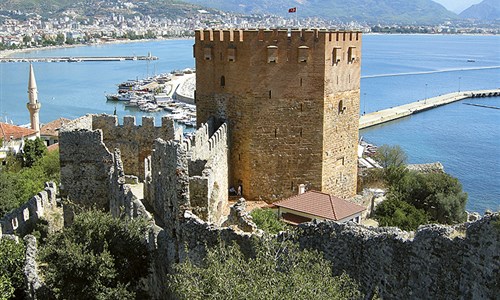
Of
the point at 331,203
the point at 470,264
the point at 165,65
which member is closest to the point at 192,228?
the point at 470,264

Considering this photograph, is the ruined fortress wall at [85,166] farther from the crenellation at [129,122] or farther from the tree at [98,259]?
the tree at [98,259]

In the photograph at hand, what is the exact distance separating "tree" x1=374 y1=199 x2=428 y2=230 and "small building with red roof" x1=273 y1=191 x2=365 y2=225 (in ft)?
7.00

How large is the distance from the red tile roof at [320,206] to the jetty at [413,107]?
5009 centimetres

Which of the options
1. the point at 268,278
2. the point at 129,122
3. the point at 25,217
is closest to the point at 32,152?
the point at 129,122

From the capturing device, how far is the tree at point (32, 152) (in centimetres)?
3651

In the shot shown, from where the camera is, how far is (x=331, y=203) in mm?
16359

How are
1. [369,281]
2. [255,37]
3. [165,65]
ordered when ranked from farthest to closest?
[165,65]
[255,37]
[369,281]

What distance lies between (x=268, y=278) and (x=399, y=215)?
13.1 metres

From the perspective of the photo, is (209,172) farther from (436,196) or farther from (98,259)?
(436,196)

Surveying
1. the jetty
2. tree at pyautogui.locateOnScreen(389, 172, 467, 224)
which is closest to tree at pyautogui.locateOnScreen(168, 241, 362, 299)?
tree at pyautogui.locateOnScreen(389, 172, 467, 224)

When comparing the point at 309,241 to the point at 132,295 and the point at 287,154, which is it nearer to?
the point at 132,295

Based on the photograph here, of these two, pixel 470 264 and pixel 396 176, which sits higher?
pixel 470 264

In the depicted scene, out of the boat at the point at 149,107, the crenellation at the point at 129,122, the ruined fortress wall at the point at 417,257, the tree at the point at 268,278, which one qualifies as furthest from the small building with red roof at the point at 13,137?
the ruined fortress wall at the point at 417,257

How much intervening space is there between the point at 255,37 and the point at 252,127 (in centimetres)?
264
